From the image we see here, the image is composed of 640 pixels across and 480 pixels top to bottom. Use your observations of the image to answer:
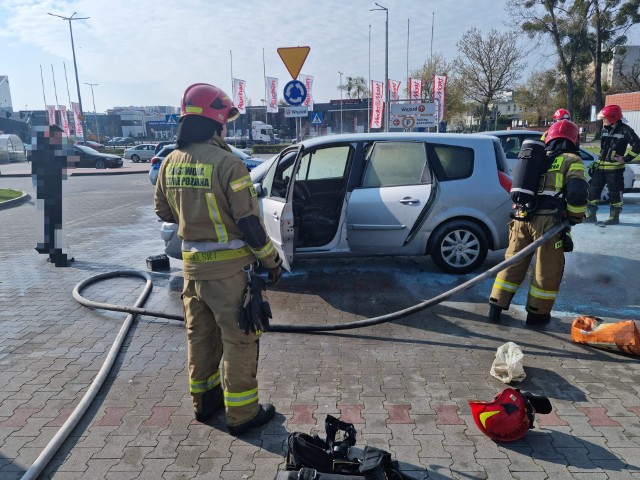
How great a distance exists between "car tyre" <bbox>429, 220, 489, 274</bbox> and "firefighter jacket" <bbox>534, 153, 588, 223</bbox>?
1.61 metres

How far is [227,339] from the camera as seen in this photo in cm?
307

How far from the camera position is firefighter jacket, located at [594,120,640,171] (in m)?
7.89

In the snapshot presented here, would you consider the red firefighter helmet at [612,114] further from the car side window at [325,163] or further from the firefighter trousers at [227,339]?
Answer: the firefighter trousers at [227,339]

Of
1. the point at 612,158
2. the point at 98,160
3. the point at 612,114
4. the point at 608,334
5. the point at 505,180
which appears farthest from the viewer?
the point at 98,160

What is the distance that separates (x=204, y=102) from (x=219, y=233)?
0.83 meters

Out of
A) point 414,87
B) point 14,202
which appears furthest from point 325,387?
point 414,87

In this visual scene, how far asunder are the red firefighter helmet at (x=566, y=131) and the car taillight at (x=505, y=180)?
1.48 m

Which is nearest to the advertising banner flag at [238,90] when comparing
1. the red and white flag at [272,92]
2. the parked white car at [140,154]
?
the red and white flag at [272,92]

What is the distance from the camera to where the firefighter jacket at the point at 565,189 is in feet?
14.4

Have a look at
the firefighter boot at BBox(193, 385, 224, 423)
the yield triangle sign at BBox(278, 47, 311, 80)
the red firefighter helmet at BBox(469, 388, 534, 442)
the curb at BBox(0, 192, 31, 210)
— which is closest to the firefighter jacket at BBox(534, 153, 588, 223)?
the red firefighter helmet at BBox(469, 388, 534, 442)

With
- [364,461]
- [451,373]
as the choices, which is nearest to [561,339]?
[451,373]

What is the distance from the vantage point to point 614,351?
13.6 feet

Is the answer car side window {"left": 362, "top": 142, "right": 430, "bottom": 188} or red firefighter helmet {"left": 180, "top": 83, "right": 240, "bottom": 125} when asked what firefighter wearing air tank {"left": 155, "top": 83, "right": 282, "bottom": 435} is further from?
car side window {"left": 362, "top": 142, "right": 430, "bottom": 188}

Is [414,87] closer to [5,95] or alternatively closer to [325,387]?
[325,387]
